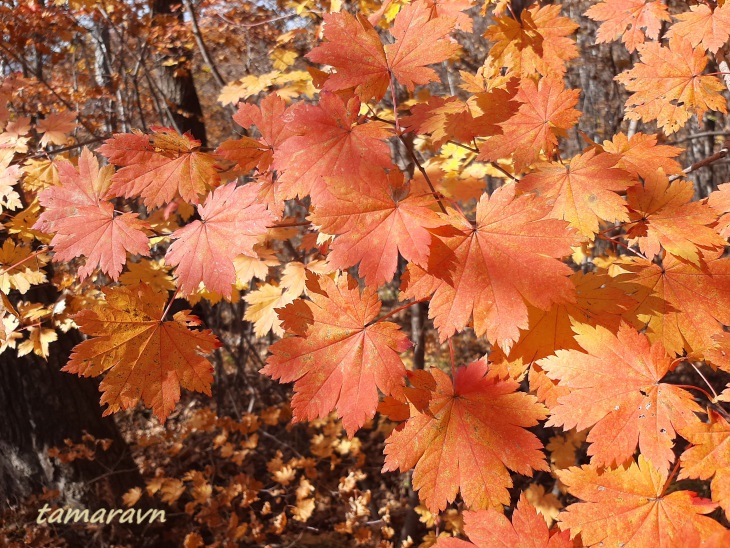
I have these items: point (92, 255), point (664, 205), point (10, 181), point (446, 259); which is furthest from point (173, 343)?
point (664, 205)

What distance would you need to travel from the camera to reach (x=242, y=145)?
1622 millimetres

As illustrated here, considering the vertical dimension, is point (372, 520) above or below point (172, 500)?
below

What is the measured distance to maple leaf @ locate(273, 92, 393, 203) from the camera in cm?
137

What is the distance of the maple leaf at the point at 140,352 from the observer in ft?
4.92

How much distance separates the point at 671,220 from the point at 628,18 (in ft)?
4.91

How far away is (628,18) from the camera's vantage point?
2.40m

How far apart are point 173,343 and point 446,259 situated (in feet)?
3.19

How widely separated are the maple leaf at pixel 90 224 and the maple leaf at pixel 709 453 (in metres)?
1.58

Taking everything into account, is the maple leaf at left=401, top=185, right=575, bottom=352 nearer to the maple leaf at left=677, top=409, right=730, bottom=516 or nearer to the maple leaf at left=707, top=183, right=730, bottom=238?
the maple leaf at left=677, top=409, right=730, bottom=516

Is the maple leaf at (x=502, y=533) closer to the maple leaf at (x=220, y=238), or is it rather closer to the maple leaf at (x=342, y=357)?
the maple leaf at (x=342, y=357)

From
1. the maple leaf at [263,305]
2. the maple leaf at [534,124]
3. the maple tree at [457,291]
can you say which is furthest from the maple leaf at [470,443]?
the maple leaf at [263,305]

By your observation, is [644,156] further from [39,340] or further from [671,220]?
[39,340]

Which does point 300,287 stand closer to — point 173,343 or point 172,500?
point 173,343

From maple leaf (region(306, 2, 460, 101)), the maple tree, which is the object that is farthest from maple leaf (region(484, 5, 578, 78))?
maple leaf (region(306, 2, 460, 101))
